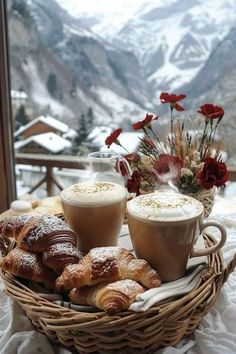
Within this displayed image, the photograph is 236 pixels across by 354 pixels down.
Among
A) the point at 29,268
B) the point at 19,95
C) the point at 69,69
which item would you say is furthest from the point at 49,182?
the point at 29,268

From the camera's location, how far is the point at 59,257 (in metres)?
0.63

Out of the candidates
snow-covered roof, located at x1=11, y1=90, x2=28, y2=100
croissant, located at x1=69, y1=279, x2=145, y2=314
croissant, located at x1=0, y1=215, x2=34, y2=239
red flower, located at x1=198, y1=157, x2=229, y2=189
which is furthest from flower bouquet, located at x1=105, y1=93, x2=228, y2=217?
snow-covered roof, located at x1=11, y1=90, x2=28, y2=100

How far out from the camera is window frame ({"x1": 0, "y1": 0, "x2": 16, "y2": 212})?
1943 mm

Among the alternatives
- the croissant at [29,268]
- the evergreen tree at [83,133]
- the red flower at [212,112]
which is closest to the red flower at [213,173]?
the red flower at [212,112]

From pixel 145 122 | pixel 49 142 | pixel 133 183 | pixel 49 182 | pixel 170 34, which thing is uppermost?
pixel 170 34

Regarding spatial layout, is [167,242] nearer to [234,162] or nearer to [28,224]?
[28,224]

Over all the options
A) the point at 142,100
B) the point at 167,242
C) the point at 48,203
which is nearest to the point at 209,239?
the point at 167,242

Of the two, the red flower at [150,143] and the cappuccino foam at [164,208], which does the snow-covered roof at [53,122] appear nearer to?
the red flower at [150,143]

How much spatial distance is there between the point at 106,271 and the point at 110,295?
0.14 feet

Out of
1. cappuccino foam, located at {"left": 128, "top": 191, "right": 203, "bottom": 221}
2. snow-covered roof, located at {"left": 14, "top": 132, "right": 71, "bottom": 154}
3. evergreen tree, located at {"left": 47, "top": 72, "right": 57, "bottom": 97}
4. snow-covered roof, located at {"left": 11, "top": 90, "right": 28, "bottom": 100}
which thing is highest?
evergreen tree, located at {"left": 47, "top": 72, "right": 57, "bottom": 97}

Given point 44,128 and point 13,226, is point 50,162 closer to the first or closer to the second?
point 44,128

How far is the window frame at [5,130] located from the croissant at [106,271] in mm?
1572

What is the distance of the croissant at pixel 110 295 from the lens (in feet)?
1.77

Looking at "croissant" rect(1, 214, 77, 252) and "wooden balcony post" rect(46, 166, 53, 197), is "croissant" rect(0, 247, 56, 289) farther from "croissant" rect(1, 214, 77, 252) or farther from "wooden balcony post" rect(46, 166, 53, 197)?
"wooden balcony post" rect(46, 166, 53, 197)
